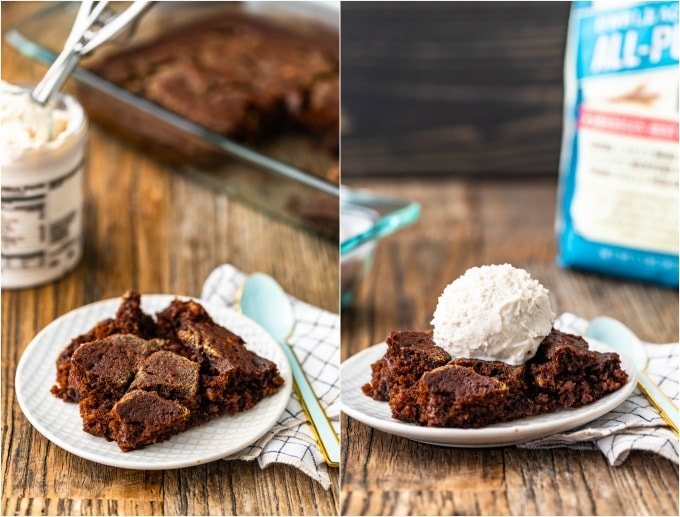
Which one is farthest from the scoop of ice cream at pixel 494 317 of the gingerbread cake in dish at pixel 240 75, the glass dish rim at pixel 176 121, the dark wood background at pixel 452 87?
the dark wood background at pixel 452 87

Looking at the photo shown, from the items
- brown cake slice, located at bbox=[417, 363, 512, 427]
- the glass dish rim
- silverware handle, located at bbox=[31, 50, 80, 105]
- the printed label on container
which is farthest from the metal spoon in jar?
brown cake slice, located at bbox=[417, 363, 512, 427]

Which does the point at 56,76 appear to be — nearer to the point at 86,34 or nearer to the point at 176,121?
the point at 86,34

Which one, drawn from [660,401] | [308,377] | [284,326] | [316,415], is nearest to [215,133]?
[284,326]

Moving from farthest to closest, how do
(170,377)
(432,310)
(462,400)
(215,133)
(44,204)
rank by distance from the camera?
(215,133)
(44,204)
(432,310)
(170,377)
(462,400)

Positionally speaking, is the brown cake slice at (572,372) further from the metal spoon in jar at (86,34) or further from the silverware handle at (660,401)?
the metal spoon in jar at (86,34)

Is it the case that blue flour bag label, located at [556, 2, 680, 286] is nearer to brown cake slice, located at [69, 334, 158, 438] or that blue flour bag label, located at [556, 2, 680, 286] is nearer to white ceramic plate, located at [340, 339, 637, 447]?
white ceramic plate, located at [340, 339, 637, 447]

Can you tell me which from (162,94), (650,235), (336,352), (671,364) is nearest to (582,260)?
(650,235)
